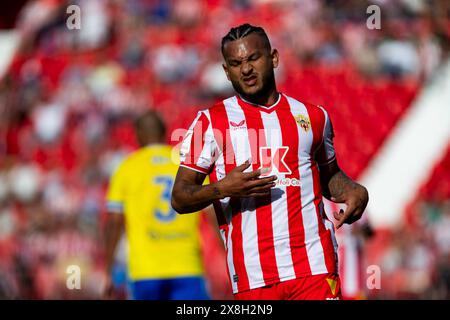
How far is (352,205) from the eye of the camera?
4043mm

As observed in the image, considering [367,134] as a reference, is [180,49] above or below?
above

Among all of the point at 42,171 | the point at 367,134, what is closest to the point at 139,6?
the point at 42,171

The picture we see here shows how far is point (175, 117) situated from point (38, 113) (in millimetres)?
2215

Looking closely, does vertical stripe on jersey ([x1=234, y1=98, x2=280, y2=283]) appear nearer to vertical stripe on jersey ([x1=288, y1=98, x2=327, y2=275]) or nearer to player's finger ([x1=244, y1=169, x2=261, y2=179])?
vertical stripe on jersey ([x1=288, y1=98, x2=327, y2=275])

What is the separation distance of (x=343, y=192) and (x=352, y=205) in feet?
0.36

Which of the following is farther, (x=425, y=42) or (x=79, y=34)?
(x=79, y=34)

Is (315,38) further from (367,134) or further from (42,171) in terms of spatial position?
(42,171)

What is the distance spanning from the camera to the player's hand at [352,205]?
400cm

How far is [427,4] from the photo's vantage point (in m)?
13.3

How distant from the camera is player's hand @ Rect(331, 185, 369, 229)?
4004mm

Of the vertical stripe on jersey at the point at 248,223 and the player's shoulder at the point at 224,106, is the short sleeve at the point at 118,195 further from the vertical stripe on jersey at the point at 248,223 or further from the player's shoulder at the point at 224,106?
the vertical stripe on jersey at the point at 248,223

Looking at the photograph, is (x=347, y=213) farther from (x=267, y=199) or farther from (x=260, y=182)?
(x=260, y=182)

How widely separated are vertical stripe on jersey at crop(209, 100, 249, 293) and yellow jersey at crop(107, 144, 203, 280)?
231 cm

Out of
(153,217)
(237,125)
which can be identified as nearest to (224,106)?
(237,125)
